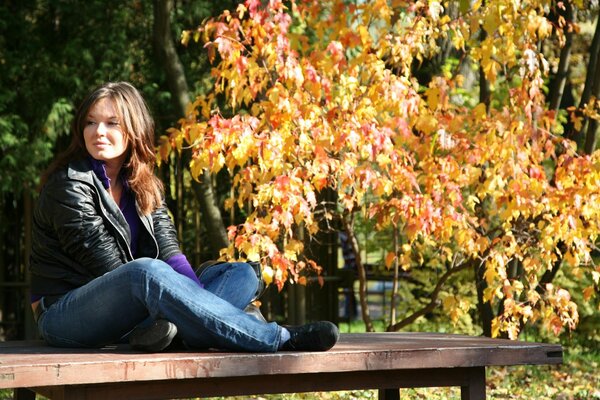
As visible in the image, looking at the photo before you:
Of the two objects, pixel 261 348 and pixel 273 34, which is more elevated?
pixel 273 34

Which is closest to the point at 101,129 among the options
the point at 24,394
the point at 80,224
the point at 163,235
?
the point at 80,224

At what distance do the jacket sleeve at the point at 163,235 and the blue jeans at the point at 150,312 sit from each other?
50cm

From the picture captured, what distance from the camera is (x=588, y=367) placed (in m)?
7.84

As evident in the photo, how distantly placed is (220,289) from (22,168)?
543cm

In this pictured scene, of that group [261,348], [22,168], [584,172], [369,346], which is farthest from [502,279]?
[22,168]

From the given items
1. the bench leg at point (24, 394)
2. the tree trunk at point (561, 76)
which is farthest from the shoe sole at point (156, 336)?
the tree trunk at point (561, 76)

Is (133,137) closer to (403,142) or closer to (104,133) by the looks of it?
(104,133)

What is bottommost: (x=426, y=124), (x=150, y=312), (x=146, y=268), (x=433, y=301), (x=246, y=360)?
(x=433, y=301)

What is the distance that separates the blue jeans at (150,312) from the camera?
320cm

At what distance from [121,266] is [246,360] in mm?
517

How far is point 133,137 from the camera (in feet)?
12.0

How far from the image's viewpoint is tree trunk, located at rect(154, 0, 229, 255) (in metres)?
7.91

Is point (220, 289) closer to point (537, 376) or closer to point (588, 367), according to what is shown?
point (537, 376)

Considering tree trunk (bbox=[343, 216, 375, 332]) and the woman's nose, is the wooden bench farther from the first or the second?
tree trunk (bbox=[343, 216, 375, 332])
